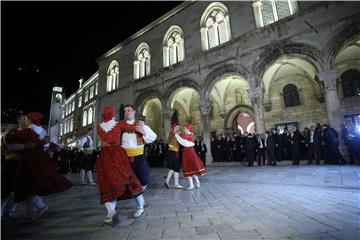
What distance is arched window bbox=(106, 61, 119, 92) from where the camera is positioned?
2066cm

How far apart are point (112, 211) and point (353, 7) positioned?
12.7 meters

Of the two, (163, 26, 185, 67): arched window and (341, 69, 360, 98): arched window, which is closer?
(341, 69, 360, 98): arched window

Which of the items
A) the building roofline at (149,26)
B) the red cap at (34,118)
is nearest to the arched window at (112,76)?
the building roofline at (149,26)

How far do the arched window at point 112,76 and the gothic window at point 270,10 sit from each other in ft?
45.2

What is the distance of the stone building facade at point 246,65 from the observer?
9898 mm

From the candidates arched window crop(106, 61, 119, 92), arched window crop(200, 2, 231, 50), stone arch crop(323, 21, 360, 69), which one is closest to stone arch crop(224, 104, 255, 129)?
arched window crop(200, 2, 231, 50)

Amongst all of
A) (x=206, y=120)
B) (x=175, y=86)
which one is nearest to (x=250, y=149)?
(x=206, y=120)

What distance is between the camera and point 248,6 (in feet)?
41.3

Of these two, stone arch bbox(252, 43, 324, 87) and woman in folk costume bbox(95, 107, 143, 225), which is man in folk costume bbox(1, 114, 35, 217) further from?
stone arch bbox(252, 43, 324, 87)

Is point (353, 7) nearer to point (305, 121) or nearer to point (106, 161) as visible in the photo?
point (305, 121)

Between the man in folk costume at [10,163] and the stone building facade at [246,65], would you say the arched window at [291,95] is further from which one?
the man in folk costume at [10,163]

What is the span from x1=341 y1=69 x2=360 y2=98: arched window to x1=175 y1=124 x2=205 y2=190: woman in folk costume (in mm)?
12367

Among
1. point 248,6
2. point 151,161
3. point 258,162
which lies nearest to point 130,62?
point 151,161

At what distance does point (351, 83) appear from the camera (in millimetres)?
12664
